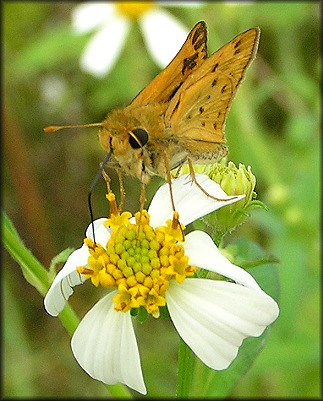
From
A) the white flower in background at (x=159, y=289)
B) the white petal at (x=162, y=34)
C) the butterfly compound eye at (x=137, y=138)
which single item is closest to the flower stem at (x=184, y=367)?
the white flower in background at (x=159, y=289)

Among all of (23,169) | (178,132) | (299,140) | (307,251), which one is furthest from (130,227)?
(23,169)

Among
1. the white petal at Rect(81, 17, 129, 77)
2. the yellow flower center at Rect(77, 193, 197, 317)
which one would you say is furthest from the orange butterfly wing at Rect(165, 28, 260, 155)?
the white petal at Rect(81, 17, 129, 77)

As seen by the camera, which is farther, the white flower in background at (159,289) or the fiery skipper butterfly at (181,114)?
the fiery skipper butterfly at (181,114)

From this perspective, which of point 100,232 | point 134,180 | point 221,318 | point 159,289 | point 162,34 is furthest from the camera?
point 162,34

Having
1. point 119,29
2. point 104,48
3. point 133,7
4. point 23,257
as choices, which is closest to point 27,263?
point 23,257

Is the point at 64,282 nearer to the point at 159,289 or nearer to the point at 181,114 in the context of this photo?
the point at 159,289

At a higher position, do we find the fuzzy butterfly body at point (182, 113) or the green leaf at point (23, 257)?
the fuzzy butterfly body at point (182, 113)

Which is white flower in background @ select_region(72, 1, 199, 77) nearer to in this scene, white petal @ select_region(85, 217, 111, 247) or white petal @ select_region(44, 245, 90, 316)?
white petal @ select_region(85, 217, 111, 247)

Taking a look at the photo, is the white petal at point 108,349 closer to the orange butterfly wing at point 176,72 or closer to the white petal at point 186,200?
the white petal at point 186,200
